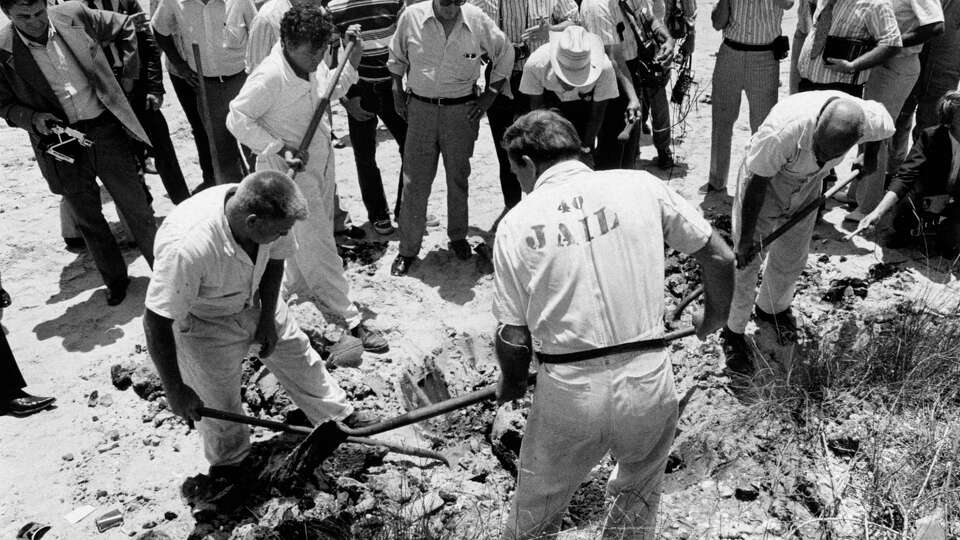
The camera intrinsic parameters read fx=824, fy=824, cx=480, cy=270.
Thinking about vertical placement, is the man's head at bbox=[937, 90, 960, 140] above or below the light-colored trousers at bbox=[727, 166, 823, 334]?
above

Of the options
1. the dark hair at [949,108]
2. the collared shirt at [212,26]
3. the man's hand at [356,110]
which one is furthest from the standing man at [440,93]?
the dark hair at [949,108]

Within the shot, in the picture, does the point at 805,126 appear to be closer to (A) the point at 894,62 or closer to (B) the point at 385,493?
(A) the point at 894,62

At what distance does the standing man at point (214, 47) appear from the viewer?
19.5 feet

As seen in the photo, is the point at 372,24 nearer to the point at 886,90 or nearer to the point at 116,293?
the point at 116,293

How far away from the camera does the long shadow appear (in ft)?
17.2

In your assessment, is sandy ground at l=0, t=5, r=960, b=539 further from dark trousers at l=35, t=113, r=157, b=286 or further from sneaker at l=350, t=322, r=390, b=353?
dark trousers at l=35, t=113, r=157, b=286

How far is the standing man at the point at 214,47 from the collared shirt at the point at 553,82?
2.12m

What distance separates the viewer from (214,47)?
5945 mm

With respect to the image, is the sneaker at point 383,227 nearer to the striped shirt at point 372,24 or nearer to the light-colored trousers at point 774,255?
the striped shirt at point 372,24

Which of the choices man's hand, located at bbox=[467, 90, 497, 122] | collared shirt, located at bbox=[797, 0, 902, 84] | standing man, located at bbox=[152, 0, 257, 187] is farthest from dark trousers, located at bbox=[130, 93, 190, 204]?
collared shirt, located at bbox=[797, 0, 902, 84]

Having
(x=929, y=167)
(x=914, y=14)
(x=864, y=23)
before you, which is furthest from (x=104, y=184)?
(x=914, y=14)

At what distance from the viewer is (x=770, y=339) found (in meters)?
5.00

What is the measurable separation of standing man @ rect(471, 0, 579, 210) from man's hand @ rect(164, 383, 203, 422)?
301 centimetres

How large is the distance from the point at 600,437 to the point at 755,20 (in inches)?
168
